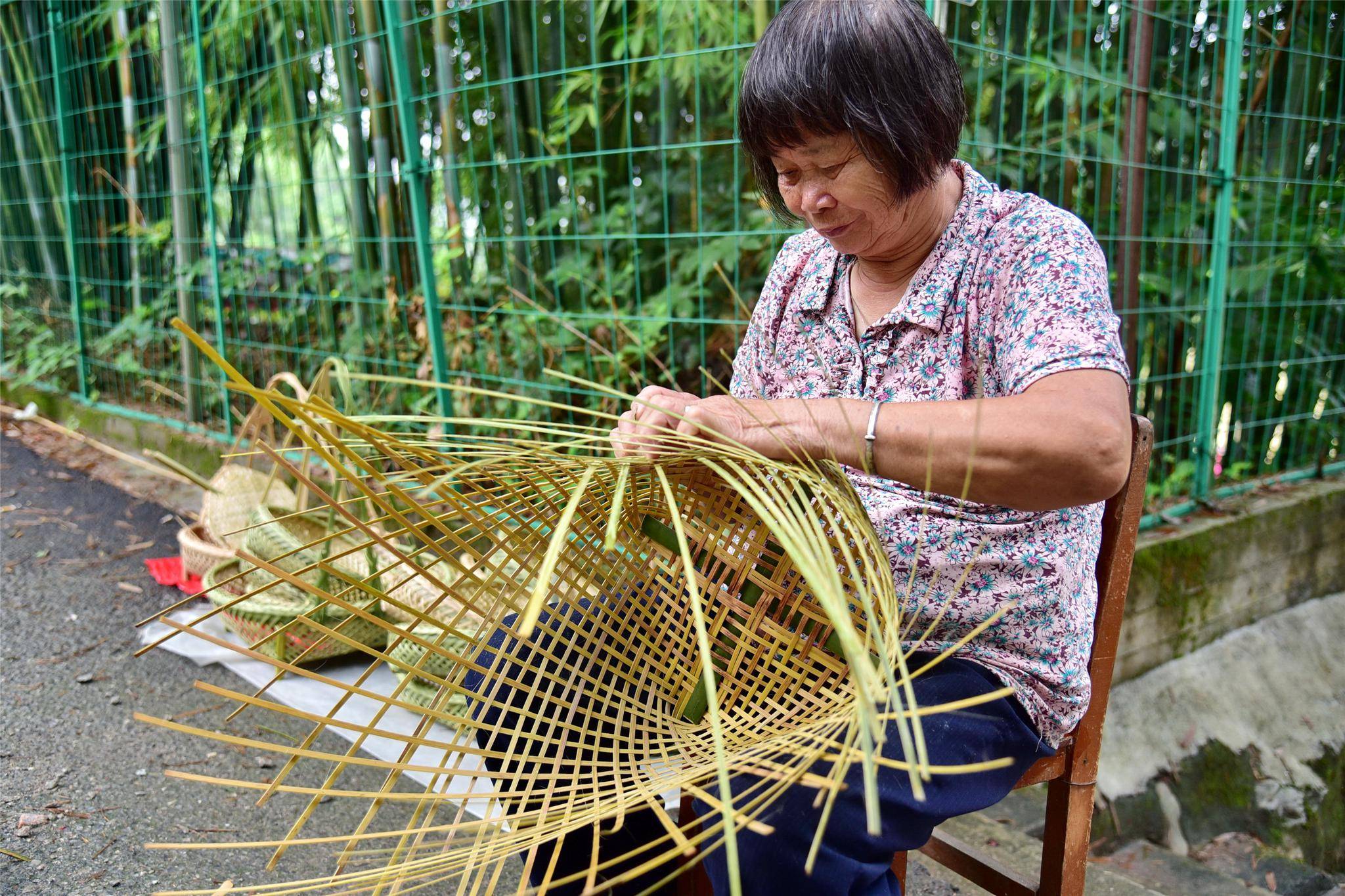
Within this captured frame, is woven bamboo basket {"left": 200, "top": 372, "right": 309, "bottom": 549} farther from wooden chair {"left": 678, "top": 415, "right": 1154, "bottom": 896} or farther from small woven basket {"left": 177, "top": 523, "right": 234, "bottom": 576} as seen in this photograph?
wooden chair {"left": 678, "top": 415, "right": 1154, "bottom": 896}

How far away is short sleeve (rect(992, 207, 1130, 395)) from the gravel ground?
3.62ft

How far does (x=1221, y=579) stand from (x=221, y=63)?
4.11 m

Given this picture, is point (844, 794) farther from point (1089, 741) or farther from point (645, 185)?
point (645, 185)

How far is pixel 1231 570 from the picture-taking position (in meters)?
2.68

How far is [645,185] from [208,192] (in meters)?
2.05

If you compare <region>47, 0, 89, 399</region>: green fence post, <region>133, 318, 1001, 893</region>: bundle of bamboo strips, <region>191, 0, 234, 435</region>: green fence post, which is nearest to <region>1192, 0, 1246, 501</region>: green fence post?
<region>133, 318, 1001, 893</region>: bundle of bamboo strips

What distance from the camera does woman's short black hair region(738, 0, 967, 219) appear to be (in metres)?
1.03

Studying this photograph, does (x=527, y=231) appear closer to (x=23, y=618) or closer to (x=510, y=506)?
(x=23, y=618)

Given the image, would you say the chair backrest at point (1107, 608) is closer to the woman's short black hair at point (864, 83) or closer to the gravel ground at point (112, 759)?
the woman's short black hair at point (864, 83)

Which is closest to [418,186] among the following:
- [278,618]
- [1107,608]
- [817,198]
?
[278,618]

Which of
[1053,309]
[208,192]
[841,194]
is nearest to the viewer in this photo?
[1053,309]

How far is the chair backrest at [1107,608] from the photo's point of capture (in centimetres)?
111

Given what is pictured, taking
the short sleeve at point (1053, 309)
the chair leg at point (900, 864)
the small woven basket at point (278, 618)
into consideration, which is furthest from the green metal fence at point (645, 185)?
the chair leg at point (900, 864)

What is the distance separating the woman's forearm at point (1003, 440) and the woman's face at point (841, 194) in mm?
293
